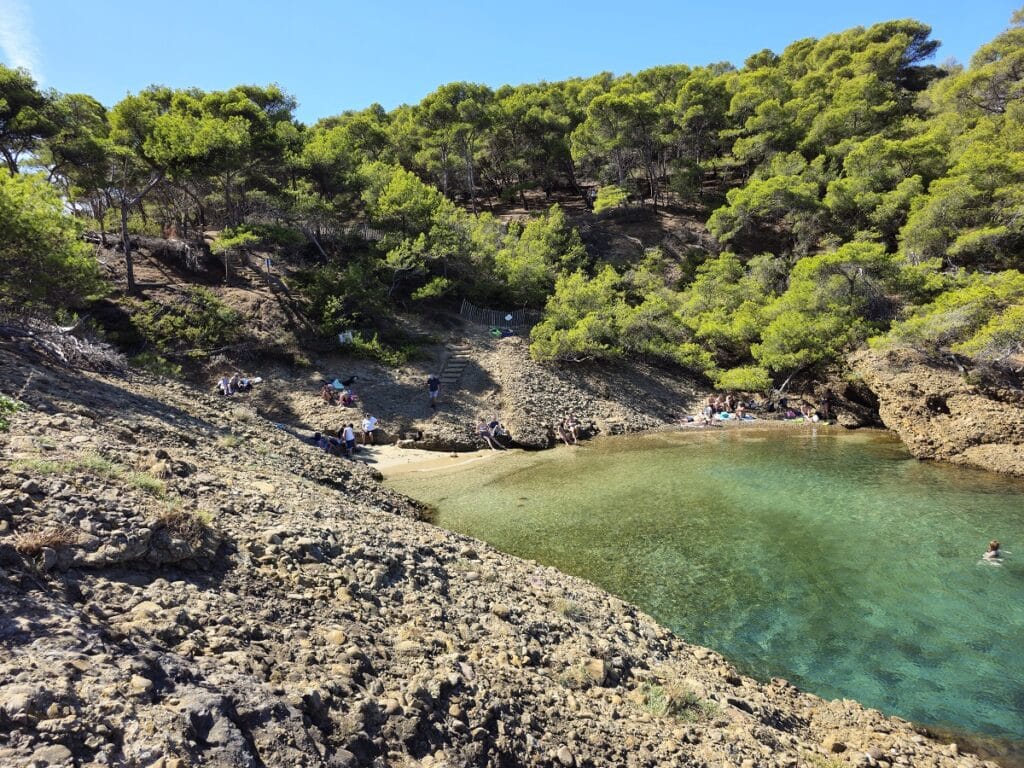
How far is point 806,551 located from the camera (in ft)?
36.6

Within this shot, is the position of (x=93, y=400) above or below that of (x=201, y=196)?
below

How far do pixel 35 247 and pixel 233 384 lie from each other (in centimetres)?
896

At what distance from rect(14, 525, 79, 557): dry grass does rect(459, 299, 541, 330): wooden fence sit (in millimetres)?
25029

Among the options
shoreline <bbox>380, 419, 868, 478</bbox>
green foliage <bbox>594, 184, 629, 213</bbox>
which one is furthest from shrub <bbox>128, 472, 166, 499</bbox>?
green foliage <bbox>594, 184, 629, 213</bbox>

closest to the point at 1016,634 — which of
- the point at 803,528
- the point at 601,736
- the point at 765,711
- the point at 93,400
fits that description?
the point at 803,528

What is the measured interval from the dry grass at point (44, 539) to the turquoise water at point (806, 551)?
8.25 m

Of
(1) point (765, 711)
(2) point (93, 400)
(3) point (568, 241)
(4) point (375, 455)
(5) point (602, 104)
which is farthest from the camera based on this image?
(5) point (602, 104)

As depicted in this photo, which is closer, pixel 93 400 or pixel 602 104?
pixel 93 400

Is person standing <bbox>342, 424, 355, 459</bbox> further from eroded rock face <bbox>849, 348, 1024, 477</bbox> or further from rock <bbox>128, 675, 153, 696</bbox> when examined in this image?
eroded rock face <bbox>849, 348, 1024, 477</bbox>

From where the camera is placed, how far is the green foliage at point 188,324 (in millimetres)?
20438

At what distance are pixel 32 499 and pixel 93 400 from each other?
5898 millimetres

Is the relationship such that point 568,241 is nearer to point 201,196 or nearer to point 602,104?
point 602,104

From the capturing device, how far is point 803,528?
1231cm

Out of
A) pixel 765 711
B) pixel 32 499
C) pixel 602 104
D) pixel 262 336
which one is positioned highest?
pixel 602 104
